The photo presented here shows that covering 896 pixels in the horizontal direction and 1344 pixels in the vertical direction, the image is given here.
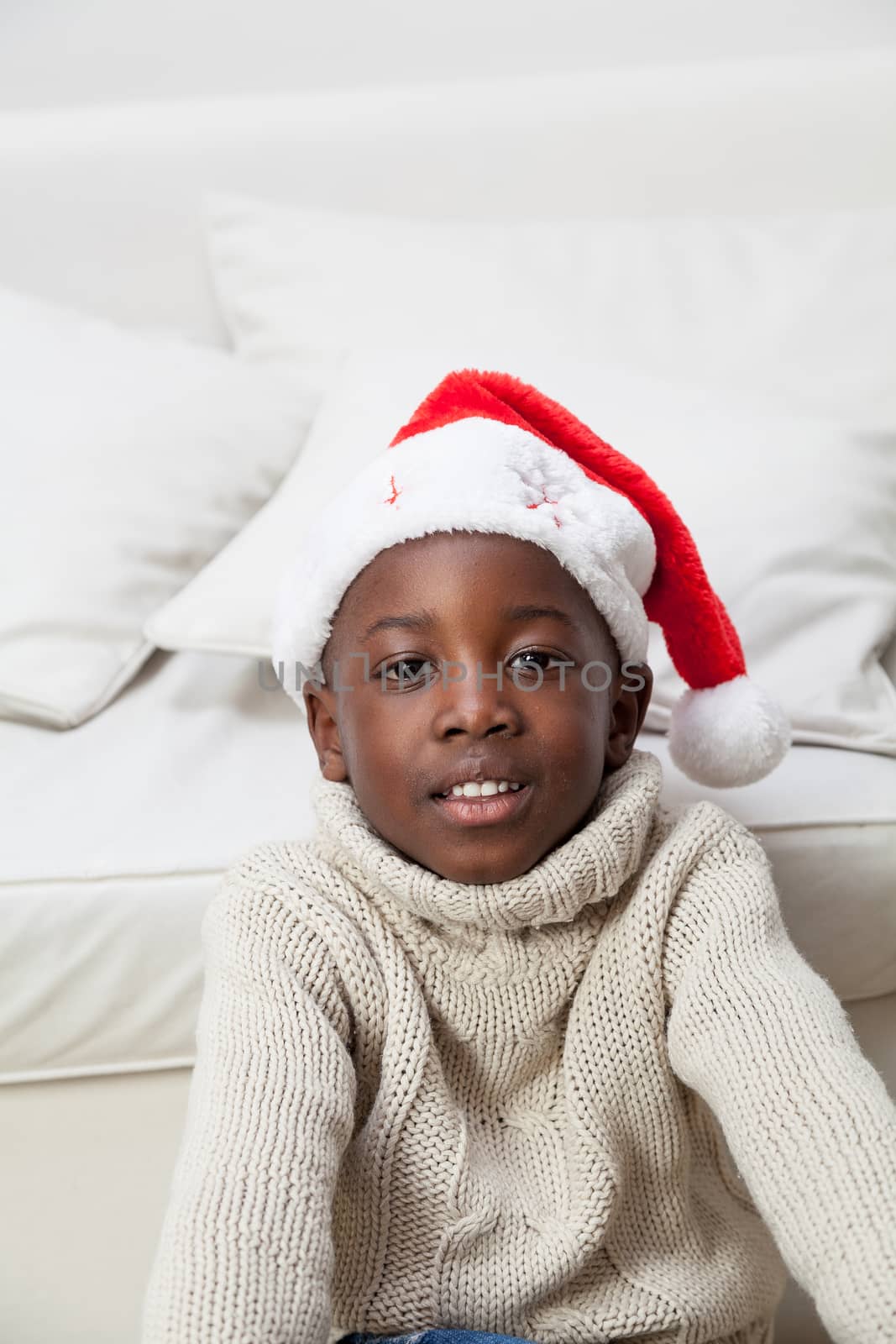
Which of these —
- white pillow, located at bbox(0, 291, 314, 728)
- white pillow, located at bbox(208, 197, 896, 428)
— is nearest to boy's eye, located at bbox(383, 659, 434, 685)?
white pillow, located at bbox(0, 291, 314, 728)

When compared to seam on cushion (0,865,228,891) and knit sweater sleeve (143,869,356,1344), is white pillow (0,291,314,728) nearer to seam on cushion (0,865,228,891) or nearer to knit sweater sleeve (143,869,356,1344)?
seam on cushion (0,865,228,891)

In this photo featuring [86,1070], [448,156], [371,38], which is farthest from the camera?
[371,38]

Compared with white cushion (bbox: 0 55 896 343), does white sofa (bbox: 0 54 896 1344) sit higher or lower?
lower

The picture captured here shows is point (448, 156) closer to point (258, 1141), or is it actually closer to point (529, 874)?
point (529, 874)

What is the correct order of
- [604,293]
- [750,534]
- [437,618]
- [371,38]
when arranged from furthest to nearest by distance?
[371,38]
[604,293]
[750,534]
[437,618]

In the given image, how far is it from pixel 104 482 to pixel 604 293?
644mm

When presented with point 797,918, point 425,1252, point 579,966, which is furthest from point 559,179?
point 425,1252

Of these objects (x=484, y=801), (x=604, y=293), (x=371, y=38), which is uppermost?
(x=371, y=38)

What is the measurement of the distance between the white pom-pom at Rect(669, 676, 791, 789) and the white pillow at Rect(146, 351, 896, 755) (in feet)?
0.70

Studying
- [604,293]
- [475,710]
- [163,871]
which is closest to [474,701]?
[475,710]

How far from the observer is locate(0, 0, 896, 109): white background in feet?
5.74

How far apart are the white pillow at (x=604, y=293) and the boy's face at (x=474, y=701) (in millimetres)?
588

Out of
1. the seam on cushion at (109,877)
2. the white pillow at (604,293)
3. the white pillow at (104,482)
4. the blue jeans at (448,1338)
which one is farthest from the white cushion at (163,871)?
the white pillow at (604,293)

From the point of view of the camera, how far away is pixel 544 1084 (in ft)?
2.71
